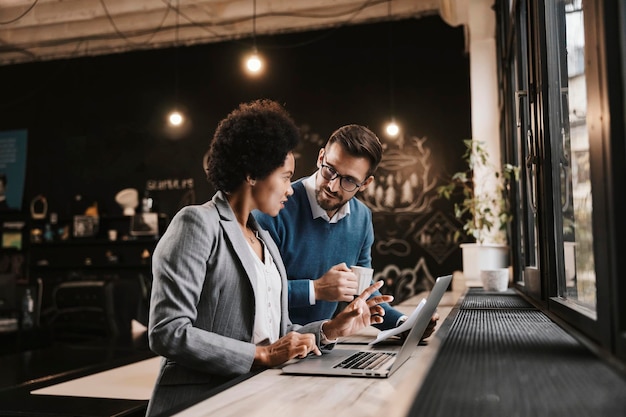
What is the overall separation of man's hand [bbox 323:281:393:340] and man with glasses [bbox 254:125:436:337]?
13cm

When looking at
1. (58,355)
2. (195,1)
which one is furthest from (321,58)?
(58,355)

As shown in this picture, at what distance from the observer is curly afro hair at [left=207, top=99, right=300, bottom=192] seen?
164 centimetres

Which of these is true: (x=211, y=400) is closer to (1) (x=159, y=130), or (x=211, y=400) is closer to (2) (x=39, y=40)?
(1) (x=159, y=130)

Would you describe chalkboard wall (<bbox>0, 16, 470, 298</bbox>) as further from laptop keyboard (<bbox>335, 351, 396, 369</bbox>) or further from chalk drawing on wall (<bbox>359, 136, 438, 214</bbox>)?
laptop keyboard (<bbox>335, 351, 396, 369</bbox>)

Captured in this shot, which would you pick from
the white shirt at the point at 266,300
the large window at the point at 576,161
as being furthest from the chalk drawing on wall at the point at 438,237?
the white shirt at the point at 266,300

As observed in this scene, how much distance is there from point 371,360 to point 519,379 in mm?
777

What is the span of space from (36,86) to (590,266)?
836cm

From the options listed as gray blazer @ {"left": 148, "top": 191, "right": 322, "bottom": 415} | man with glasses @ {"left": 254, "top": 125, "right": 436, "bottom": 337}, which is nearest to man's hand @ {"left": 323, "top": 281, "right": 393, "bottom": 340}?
man with glasses @ {"left": 254, "top": 125, "right": 436, "bottom": 337}

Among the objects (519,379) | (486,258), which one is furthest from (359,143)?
(486,258)

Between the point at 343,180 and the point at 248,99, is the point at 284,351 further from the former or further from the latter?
the point at 248,99

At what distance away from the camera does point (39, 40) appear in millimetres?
7867

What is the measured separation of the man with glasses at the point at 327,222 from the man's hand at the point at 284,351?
31cm

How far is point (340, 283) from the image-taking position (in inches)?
68.7

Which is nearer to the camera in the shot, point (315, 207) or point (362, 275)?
point (362, 275)
